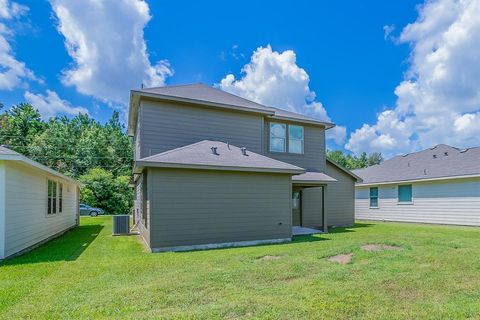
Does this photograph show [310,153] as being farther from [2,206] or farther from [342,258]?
[2,206]

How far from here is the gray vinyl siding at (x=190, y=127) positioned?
33.5 ft

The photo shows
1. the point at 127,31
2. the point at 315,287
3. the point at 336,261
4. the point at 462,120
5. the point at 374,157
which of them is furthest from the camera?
the point at 374,157

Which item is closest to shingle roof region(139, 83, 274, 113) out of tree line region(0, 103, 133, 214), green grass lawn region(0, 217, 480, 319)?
green grass lawn region(0, 217, 480, 319)

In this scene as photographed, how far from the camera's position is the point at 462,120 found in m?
28.2

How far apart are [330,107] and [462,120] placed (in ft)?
51.0

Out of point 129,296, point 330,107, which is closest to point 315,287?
point 129,296

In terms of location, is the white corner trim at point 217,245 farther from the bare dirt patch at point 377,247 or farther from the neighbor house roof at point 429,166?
the neighbor house roof at point 429,166

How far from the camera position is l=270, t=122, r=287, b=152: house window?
42.6ft

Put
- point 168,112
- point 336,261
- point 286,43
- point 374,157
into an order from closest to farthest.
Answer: point 336,261
point 168,112
point 286,43
point 374,157

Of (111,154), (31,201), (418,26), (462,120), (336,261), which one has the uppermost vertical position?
(418,26)

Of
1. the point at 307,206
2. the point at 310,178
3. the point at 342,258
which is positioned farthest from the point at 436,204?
the point at 342,258

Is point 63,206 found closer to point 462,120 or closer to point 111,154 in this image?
point 111,154

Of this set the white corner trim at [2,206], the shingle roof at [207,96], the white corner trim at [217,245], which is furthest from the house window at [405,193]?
the white corner trim at [2,206]

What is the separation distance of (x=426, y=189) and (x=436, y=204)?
931mm
